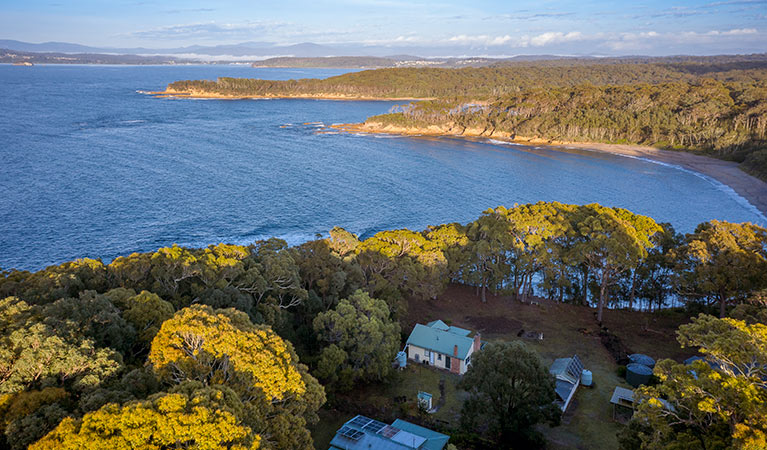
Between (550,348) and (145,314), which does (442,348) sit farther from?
(145,314)

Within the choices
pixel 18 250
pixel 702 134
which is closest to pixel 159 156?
pixel 18 250

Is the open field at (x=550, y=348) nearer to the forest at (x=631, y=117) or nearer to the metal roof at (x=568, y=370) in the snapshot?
the metal roof at (x=568, y=370)

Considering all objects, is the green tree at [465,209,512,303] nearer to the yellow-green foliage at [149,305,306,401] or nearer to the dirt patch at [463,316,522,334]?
the dirt patch at [463,316,522,334]

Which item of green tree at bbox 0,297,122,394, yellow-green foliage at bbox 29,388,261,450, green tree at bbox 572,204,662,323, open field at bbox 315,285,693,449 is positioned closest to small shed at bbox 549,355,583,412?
open field at bbox 315,285,693,449

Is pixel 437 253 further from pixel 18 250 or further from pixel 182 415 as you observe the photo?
pixel 18 250

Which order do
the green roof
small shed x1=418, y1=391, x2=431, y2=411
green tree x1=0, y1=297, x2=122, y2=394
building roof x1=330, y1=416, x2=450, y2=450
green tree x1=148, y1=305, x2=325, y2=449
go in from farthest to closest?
small shed x1=418, y1=391, x2=431, y2=411 < the green roof < building roof x1=330, y1=416, x2=450, y2=450 < green tree x1=148, y1=305, x2=325, y2=449 < green tree x1=0, y1=297, x2=122, y2=394

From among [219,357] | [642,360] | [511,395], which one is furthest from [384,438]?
[642,360]
